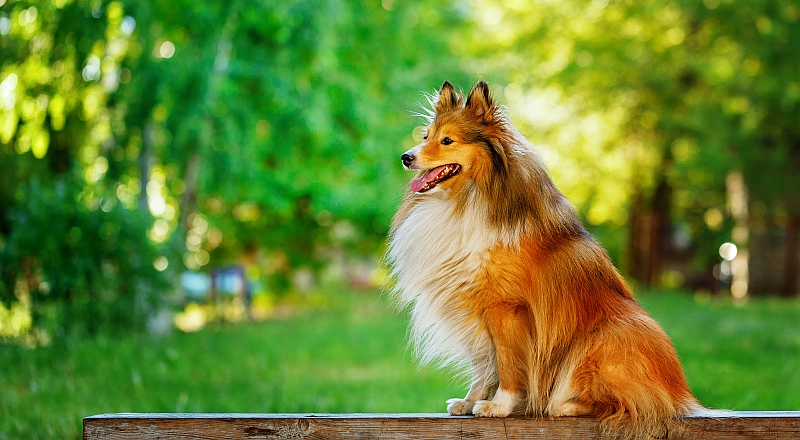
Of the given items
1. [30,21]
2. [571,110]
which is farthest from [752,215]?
[30,21]

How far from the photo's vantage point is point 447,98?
11.8ft

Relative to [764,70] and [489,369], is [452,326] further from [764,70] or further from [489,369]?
[764,70]

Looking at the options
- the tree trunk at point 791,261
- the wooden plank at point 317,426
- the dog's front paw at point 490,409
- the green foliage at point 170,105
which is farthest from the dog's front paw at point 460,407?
the tree trunk at point 791,261

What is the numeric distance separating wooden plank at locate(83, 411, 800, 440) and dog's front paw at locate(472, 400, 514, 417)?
0.16 m

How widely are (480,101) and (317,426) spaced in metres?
1.44

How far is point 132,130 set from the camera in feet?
37.0

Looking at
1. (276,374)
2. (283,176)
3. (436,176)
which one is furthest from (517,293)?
(283,176)

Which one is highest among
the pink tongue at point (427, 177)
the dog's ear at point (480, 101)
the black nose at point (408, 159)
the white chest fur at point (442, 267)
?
the dog's ear at point (480, 101)

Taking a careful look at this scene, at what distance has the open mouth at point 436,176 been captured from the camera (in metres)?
3.47

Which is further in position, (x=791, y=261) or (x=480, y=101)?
(x=791, y=261)

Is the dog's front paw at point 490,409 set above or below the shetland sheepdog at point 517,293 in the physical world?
below

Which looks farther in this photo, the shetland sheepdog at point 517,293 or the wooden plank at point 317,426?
the shetland sheepdog at point 517,293

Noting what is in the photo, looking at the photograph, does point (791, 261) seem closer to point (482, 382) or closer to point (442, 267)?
point (482, 382)

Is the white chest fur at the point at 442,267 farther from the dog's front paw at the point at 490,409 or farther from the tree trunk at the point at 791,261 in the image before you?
the tree trunk at the point at 791,261
